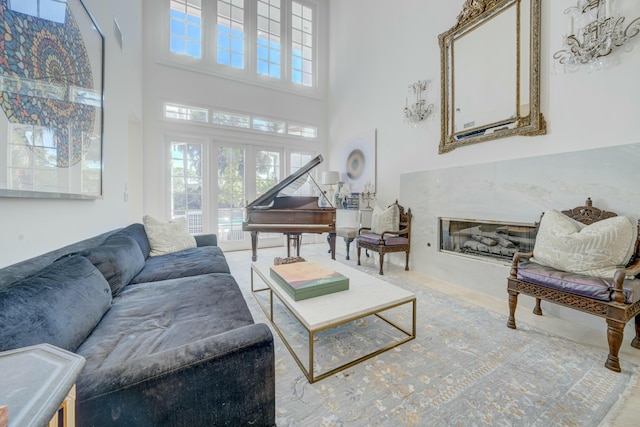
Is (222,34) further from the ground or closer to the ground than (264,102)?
further from the ground

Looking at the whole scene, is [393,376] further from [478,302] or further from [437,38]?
[437,38]

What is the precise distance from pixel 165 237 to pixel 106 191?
0.72 metres

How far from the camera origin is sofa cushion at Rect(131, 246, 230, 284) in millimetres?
1996

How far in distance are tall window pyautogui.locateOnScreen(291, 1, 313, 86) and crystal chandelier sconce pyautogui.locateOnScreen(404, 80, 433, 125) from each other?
3.01m

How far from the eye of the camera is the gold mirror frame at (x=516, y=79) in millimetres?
2299

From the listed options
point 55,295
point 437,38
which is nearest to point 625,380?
point 55,295

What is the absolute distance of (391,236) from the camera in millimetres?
3707

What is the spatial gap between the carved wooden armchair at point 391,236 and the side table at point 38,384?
3.20 m

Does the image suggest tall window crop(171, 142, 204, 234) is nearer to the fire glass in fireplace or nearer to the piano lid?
the piano lid

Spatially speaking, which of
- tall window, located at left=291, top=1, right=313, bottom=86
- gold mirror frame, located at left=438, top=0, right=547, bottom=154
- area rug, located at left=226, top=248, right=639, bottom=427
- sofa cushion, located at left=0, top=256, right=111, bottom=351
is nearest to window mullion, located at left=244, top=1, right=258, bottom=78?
tall window, located at left=291, top=1, right=313, bottom=86

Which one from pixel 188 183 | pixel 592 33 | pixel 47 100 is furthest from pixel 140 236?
pixel 592 33

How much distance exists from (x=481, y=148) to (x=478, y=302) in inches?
67.4

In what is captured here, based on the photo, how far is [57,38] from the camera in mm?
1479

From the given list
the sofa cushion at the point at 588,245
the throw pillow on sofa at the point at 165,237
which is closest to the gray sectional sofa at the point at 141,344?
the throw pillow on sofa at the point at 165,237
